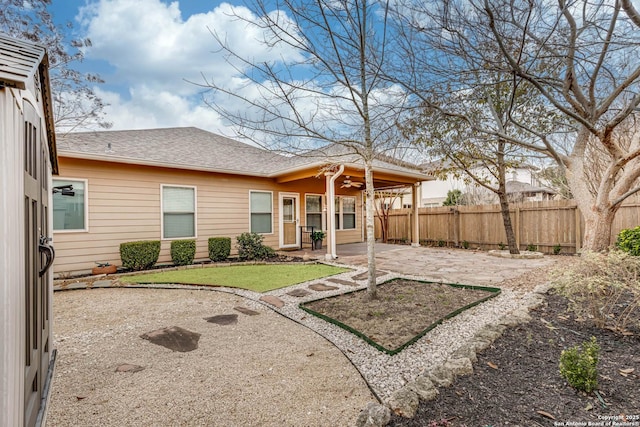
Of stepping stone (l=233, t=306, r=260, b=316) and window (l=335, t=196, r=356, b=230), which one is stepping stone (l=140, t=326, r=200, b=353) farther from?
window (l=335, t=196, r=356, b=230)

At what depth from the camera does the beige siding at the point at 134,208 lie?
708 cm

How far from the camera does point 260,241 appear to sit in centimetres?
916

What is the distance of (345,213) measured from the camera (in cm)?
1314

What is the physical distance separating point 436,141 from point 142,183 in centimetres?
744

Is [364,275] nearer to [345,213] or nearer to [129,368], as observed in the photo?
[129,368]

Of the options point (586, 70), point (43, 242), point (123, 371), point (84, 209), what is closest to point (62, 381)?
point (123, 371)

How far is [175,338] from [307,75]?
3780 mm

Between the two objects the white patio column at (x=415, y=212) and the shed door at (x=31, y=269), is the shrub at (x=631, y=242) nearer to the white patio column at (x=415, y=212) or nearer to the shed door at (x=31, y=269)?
the white patio column at (x=415, y=212)

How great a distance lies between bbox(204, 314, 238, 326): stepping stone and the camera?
4066mm

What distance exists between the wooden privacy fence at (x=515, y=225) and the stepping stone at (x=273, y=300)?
9.09 metres

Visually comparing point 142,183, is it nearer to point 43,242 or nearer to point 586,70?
point 43,242

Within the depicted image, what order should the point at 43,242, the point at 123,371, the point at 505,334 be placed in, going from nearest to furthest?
the point at 43,242
the point at 123,371
the point at 505,334

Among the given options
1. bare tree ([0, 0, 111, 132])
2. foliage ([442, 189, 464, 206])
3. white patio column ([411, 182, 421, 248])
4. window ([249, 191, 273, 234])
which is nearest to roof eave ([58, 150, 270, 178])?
window ([249, 191, 273, 234])

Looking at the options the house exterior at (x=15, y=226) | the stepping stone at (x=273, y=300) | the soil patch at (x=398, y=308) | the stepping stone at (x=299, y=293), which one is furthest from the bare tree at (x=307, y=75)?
the house exterior at (x=15, y=226)
